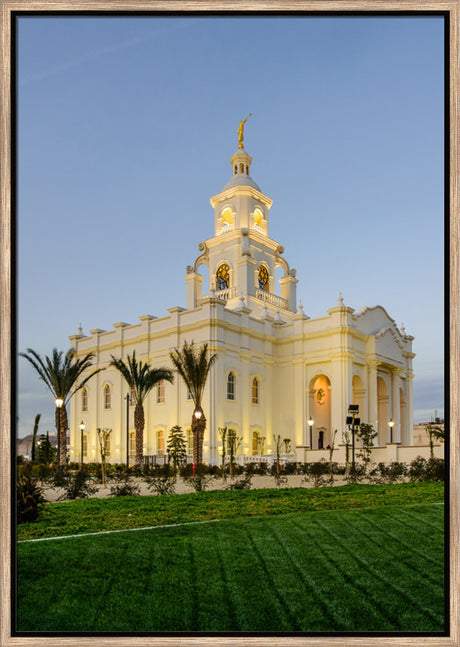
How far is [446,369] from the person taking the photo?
3965 mm

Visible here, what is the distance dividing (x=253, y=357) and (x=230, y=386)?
3.05 meters

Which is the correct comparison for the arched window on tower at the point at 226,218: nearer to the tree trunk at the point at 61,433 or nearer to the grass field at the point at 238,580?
the tree trunk at the point at 61,433

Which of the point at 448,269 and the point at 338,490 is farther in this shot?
the point at 338,490

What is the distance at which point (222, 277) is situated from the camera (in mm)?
46375

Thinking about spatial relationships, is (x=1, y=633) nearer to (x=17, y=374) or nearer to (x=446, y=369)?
(x=17, y=374)

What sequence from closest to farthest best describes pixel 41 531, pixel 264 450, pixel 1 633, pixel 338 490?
pixel 1 633 < pixel 41 531 < pixel 338 490 < pixel 264 450

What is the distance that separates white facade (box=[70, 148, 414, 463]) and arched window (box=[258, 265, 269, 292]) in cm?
9

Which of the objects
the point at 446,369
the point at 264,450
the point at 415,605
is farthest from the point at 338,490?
the point at 264,450

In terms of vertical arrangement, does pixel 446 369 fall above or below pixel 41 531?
above

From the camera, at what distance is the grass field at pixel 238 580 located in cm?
531

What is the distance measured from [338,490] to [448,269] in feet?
44.3

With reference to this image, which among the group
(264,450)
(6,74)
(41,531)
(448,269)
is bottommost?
(264,450)

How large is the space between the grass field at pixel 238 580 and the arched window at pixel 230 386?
27.4 m

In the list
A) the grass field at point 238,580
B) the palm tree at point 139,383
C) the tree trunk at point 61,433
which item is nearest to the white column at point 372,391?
the palm tree at point 139,383
